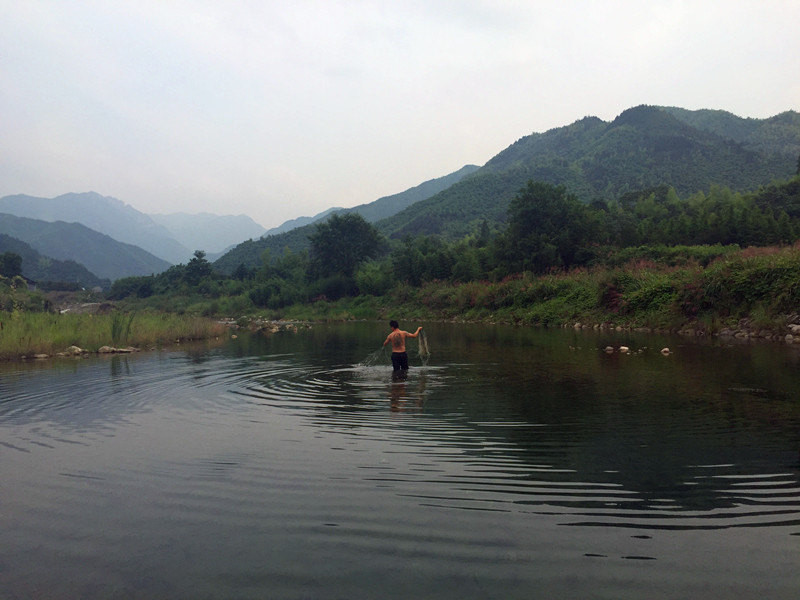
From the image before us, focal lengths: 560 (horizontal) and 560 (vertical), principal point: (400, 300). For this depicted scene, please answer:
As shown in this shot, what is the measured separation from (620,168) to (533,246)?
9732 cm

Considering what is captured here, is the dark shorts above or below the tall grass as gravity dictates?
below

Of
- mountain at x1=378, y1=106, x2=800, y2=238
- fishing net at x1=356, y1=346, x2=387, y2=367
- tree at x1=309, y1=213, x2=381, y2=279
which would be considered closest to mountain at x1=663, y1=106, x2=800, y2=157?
mountain at x1=378, y1=106, x2=800, y2=238

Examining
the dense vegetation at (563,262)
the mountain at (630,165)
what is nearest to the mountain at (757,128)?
the mountain at (630,165)

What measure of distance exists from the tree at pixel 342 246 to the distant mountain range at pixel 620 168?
2762 cm

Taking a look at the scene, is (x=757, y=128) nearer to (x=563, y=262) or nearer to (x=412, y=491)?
(x=563, y=262)

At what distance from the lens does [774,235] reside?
41.0 metres

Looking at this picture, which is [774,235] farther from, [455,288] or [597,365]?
[597,365]

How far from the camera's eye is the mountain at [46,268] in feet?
470

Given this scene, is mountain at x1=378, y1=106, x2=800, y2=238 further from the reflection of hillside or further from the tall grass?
the reflection of hillside

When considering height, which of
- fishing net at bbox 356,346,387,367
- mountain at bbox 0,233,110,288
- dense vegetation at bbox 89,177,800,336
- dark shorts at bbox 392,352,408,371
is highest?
mountain at bbox 0,233,110,288

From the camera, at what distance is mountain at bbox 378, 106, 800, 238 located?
118m

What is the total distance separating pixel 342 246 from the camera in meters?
83.2

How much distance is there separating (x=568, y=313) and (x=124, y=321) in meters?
27.6

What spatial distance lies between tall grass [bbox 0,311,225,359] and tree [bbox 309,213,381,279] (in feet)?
160
